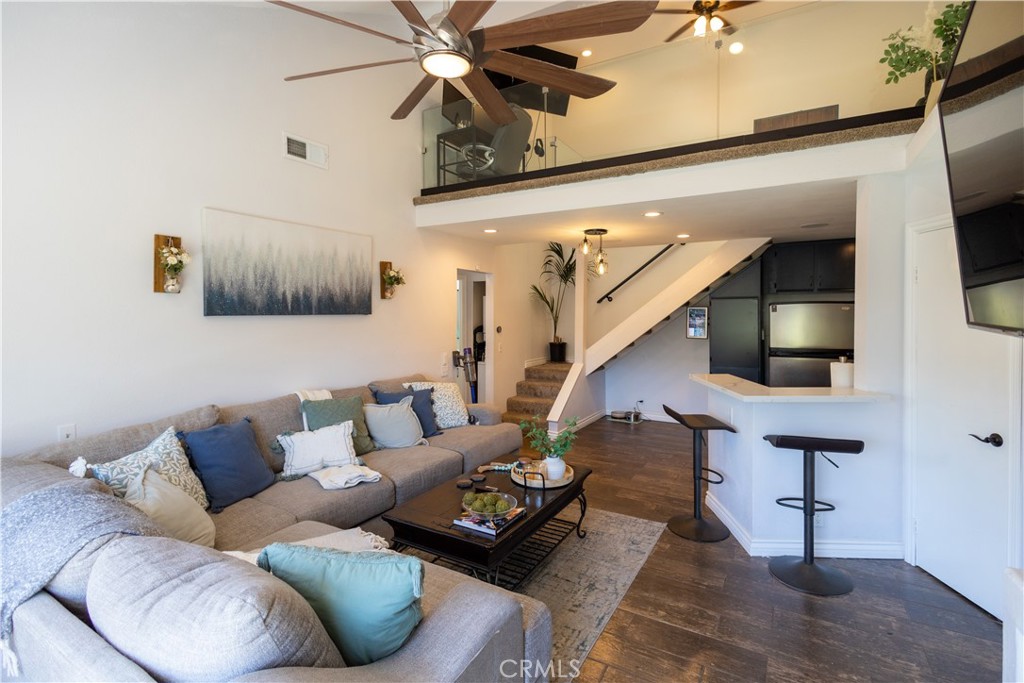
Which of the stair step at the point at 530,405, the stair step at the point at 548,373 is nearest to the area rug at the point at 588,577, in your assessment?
the stair step at the point at 530,405

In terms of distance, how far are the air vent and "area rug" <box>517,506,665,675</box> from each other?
3622mm

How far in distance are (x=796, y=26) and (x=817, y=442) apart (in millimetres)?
4877

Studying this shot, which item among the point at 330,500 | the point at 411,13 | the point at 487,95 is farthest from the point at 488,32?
the point at 330,500

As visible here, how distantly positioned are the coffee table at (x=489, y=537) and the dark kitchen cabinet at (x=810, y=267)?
400 cm

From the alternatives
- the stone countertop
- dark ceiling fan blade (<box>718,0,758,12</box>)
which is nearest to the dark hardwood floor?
the stone countertop

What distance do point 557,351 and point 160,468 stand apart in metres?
5.91

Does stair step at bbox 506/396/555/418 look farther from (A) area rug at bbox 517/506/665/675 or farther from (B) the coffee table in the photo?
(B) the coffee table

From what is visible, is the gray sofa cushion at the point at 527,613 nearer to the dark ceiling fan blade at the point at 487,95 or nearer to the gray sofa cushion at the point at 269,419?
the gray sofa cushion at the point at 269,419

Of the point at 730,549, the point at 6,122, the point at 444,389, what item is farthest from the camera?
the point at 444,389

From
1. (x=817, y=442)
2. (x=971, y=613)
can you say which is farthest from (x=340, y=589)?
(x=971, y=613)

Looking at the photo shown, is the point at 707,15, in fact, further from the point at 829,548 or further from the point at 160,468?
the point at 160,468

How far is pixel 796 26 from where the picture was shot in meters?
5.03

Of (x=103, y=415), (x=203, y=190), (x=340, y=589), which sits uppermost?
(x=203, y=190)

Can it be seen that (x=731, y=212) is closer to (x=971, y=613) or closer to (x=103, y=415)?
(x=971, y=613)
